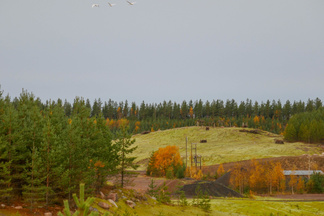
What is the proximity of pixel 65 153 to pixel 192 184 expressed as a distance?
1678 inches

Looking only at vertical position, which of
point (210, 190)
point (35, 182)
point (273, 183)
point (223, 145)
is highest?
point (223, 145)

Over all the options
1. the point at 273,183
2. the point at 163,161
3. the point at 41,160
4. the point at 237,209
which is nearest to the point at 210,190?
the point at 237,209

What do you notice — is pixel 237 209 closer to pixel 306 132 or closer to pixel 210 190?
pixel 210 190

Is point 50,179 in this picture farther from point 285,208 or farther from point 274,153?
point 274,153

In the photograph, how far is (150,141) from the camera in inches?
6634

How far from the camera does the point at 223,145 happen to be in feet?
472

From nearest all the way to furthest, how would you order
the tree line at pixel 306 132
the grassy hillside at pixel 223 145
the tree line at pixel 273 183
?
the tree line at pixel 273 183
the grassy hillside at pixel 223 145
the tree line at pixel 306 132

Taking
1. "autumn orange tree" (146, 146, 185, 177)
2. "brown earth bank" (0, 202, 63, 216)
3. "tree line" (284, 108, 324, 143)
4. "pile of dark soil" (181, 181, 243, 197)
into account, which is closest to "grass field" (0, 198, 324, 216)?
"brown earth bank" (0, 202, 63, 216)

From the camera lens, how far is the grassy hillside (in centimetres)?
11600

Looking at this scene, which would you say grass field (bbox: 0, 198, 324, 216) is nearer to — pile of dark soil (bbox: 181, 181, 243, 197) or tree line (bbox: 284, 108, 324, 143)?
pile of dark soil (bbox: 181, 181, 243, 197)

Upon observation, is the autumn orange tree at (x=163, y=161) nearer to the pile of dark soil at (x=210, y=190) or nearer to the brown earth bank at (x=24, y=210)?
the pile of dark soil at (x=210, y=190)

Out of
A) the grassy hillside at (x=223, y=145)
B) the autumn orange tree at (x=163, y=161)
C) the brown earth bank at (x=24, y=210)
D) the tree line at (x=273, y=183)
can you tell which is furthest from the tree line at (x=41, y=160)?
the grassy hillside at (x=223, y=145)

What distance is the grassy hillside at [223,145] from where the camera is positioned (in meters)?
116

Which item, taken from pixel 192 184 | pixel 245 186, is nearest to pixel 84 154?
pixel 192 184
